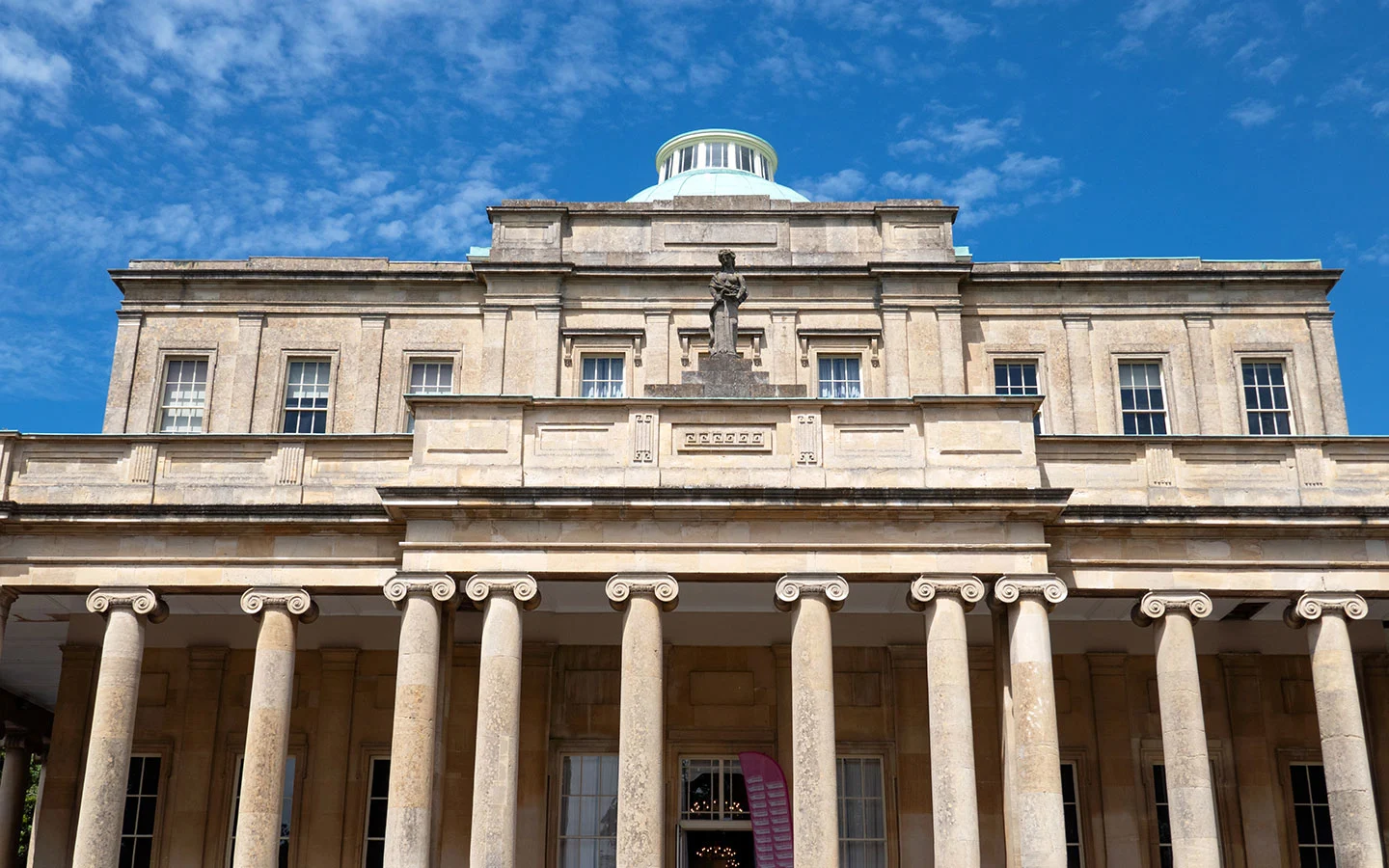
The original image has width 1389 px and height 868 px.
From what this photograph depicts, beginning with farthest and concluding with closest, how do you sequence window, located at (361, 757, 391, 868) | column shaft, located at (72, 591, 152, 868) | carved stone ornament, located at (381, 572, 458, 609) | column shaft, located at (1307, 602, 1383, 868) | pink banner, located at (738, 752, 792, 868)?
window, located at (361, 757, 391, 868) < pink banner, located at (738, 752, 792, 868) < carved stone ornament, located at (381, 572, 458, 609) < column shaft, located at (72, 591, 152, 868) < column shaft, located at (1307, 602, 1383, 868)

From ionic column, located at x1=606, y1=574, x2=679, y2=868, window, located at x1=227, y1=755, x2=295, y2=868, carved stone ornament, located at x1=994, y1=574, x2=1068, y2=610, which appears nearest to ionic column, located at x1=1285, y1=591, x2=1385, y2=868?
carved stone ornament, located at x1=994, y1=574, x2=1068, y2=610

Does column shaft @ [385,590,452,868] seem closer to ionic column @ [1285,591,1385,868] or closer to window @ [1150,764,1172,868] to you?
window @ [1150,764,1172,868]

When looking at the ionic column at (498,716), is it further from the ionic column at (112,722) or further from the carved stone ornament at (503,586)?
the ionic column at (112,722)

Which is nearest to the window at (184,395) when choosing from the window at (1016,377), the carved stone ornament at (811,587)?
the carved stone ornament at (811,587)

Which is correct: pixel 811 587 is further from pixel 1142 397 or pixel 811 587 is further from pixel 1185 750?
pixel 1142 397

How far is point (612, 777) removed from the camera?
83.2ft

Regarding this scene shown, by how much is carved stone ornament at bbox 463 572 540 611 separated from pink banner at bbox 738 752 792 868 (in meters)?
5.00

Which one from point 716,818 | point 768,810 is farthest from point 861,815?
point 768,810

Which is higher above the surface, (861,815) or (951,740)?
(951,740)

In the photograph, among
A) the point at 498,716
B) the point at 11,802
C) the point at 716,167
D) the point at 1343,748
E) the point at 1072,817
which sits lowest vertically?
the point at 1072,817

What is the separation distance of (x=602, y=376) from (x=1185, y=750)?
14006 mm

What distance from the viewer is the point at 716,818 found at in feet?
82.6

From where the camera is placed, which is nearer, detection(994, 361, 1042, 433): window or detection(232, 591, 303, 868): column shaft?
detection(232, 591, 303, 868): column shaft

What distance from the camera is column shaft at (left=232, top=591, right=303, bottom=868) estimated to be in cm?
2019
